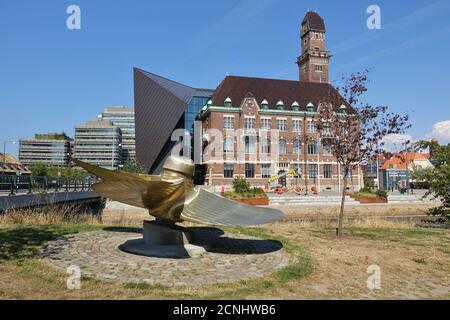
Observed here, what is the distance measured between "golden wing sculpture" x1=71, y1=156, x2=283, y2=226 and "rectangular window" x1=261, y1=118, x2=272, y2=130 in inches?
1936

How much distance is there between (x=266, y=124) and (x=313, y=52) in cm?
2804

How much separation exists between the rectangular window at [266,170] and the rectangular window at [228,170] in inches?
A: 211

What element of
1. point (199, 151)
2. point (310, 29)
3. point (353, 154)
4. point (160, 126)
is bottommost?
point (353, 154)

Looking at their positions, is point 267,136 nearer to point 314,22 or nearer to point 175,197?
point 314,22

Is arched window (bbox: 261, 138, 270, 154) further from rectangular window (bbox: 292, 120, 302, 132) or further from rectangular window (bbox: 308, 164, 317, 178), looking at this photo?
rectangular window (bbox: 308, 164, 317, 178)

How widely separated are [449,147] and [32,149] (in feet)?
458

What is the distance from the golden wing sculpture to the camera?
26.9 feet

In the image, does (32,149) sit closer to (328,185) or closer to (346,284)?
(328,185)

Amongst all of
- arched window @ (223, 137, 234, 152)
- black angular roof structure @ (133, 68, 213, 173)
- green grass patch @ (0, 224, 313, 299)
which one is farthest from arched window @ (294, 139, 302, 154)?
green grass patch @ (0, 224, 313, 299)

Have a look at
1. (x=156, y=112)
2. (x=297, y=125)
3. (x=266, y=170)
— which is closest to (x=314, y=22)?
(x=297, y=125)

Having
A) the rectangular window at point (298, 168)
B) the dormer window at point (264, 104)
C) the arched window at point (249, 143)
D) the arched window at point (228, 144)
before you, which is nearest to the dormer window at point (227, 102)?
the arched window at point (228, 144)
